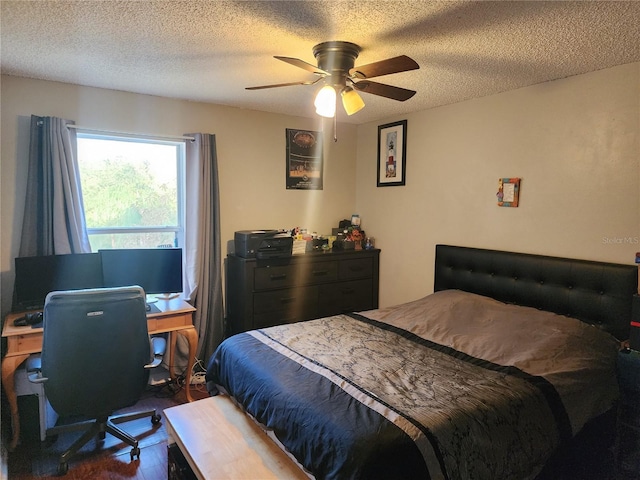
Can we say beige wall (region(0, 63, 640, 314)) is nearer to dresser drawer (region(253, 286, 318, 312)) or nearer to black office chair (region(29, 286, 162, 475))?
dresser drawer (region(253, 286, 318, 312))

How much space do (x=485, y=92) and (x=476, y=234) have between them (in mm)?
1106

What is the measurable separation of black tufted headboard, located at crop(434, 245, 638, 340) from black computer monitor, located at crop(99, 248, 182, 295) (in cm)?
223

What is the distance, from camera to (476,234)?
129 inches

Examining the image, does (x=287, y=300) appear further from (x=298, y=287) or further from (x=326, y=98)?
(x=326, y=98)

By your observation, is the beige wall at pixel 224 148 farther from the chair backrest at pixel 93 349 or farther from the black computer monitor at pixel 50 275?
the chair backrest at pixel 93 349

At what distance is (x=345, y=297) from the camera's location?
13.0 feet

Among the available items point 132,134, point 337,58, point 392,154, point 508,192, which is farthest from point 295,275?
point 337,58

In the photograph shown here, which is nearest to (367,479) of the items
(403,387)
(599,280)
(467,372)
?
(403,387)

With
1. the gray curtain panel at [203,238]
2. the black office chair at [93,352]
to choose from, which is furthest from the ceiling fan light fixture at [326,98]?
the gray curtain panel at [203,238]

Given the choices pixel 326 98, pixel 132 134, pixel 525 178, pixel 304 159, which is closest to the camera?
pixel 326 98

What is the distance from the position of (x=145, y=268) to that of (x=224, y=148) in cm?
128

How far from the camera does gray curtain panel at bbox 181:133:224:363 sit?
11.2 ft

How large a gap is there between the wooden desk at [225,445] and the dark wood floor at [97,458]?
0.46 meters

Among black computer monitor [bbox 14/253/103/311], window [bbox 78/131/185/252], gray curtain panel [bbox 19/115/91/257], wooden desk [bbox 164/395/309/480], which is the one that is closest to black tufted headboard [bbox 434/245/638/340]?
wooden desk [bbox 164/395/309/480]
